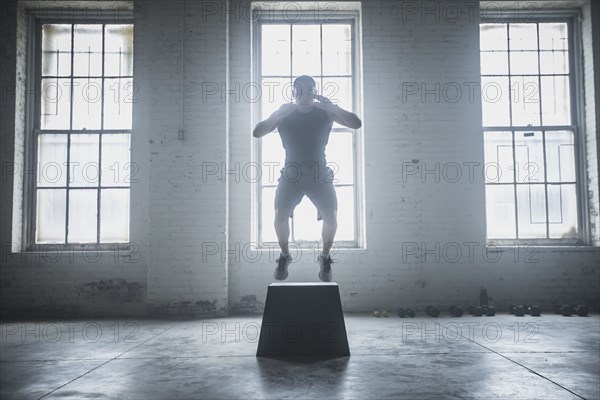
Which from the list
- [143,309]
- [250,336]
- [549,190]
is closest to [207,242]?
[143,309]

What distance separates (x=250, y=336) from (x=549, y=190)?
454 centimetres

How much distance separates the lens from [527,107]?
6.38 m

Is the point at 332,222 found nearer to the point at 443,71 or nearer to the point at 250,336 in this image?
the point at 250,336

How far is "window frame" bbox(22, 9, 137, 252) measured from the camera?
6.01 m

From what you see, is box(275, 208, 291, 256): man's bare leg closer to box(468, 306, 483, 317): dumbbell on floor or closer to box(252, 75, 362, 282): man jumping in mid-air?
box(252, 75, 362, 282): man jumping in mid-air

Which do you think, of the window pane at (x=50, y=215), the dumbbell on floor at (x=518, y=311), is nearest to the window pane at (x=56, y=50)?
the window pane at (x=50, y=215)

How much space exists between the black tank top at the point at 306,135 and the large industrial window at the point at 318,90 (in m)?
2.28

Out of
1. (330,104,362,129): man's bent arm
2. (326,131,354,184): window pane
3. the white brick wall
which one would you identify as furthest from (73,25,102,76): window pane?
(330,104,362,129): man's bent arm

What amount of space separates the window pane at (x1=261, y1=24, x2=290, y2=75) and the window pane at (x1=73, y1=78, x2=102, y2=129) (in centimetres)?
225

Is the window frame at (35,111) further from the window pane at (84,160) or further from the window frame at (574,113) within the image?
the window frame at (574,113)

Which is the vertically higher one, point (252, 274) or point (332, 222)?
point (332, 222)

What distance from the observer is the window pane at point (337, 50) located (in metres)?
6.32

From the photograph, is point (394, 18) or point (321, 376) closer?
point (321, 376)

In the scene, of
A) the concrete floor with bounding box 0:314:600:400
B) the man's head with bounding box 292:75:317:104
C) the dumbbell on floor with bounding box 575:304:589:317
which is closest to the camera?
the concrete floor with bounding box 0:314:600:400
